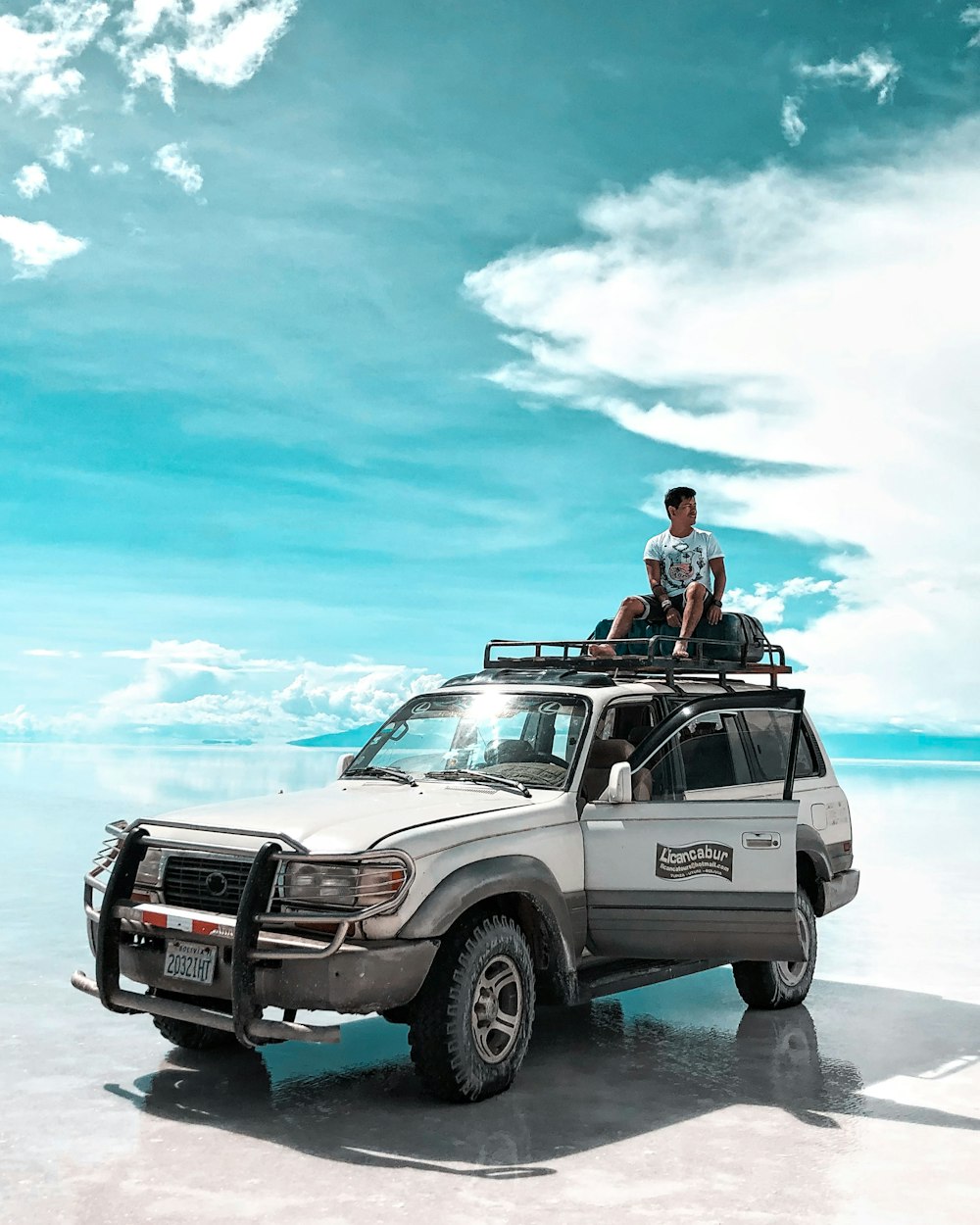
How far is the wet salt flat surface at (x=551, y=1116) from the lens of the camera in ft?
17.1

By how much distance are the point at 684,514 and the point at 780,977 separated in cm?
383

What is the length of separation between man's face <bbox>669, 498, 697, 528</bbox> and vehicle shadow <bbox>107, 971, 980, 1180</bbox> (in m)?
3.85

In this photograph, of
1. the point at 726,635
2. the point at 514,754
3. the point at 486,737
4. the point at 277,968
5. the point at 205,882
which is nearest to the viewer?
the point at 277,968

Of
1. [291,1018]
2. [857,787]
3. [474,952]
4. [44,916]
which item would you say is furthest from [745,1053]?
[857,787]

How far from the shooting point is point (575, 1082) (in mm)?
6938

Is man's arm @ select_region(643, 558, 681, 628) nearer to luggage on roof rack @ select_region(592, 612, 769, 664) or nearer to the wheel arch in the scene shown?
luggage on roof rack @ select_region(592, 612, 769, 664)

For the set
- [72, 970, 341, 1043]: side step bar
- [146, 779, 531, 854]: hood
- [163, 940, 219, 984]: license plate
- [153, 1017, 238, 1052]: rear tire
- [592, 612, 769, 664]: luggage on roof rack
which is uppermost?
[592, 612, 769, 664]: luggage on roof rack

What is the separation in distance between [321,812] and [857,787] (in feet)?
110

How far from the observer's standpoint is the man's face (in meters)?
10.8

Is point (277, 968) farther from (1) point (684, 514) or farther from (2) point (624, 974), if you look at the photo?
(1) point (684, 514)

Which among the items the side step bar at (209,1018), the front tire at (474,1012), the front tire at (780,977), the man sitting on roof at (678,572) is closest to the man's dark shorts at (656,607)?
the man sitting on roof at (678,572)

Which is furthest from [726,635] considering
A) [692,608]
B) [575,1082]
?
[575,1082]

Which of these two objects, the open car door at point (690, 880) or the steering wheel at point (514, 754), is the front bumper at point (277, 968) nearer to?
the open car door at point (690, 880)

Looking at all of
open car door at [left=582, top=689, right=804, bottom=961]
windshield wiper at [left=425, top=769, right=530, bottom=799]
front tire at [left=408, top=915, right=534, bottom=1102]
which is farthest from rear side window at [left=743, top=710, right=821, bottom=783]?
front tire at [left=408, top=915, right=534, bottom=1102]
